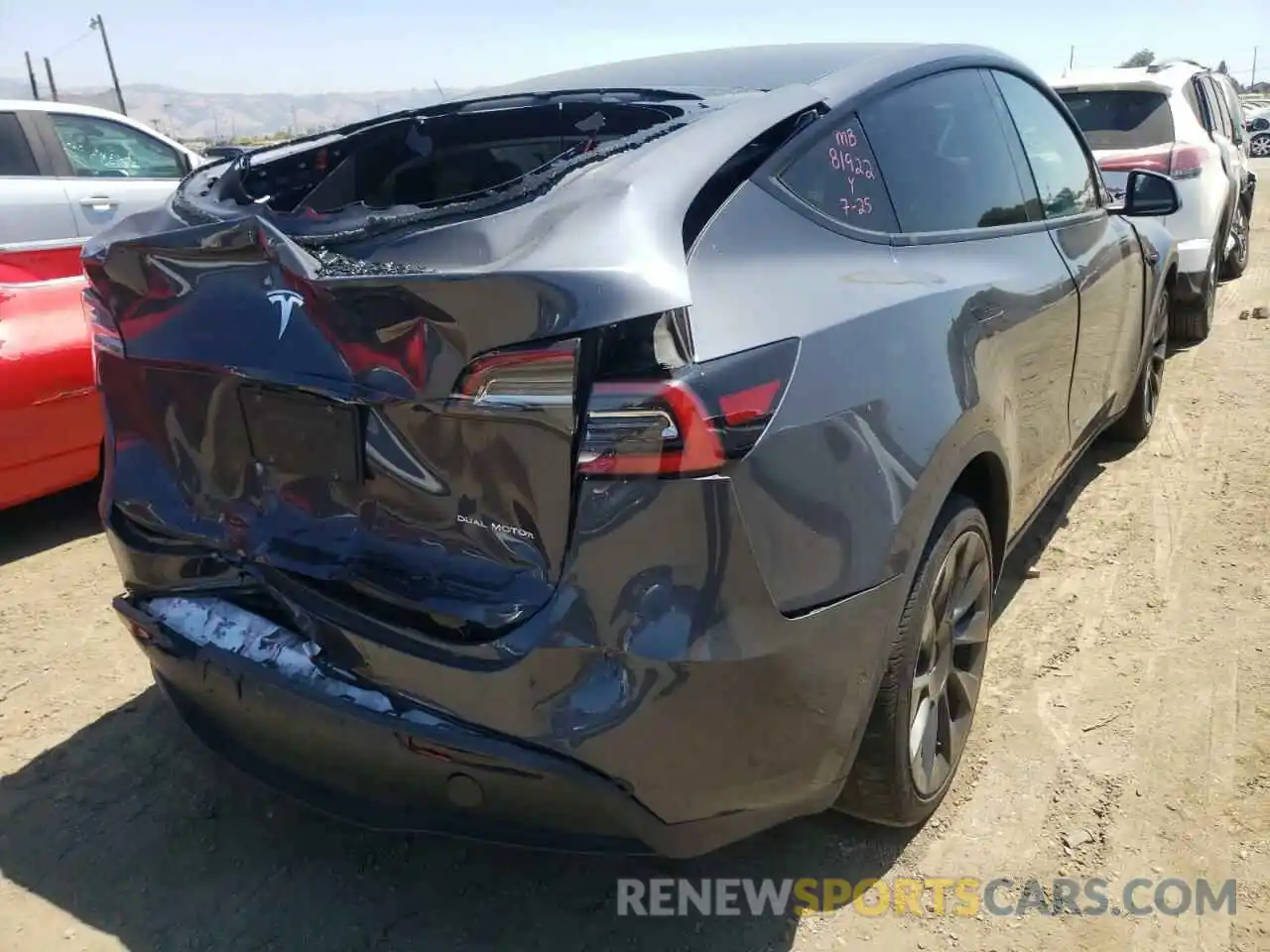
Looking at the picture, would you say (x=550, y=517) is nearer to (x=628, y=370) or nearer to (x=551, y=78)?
(x=628, y=370)

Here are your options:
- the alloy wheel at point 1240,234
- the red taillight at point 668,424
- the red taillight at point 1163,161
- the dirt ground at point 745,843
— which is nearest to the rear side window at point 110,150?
the dirt ground at point 745,843

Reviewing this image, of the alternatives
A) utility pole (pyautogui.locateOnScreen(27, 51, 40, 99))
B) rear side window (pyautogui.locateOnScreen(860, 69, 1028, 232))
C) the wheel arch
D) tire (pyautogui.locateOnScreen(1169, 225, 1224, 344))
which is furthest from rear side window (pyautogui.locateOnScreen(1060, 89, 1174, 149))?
utility pole (pyautogui.locateOnScreen(27, 51, 40, 99))

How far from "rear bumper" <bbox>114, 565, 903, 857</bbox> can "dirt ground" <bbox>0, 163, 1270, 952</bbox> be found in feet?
1.28

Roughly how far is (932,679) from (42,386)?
322cm

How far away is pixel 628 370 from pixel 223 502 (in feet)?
3.19

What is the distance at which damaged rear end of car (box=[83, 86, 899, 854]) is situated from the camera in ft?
5.40

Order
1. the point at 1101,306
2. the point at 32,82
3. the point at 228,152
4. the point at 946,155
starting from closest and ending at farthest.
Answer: the point at 946,155
the point at 1101,306
the point at 228,152
the point at 32,82

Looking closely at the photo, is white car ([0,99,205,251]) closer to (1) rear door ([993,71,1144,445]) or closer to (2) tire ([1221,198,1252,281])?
(1) rear door ([993,71,1144,445])

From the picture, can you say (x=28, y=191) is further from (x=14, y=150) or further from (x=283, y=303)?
(x=283, y=303)

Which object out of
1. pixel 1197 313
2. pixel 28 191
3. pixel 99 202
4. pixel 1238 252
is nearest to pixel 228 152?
pixel 28 191

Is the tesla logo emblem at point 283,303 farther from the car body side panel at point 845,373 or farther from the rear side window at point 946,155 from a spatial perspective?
the rear side window at point 946,155

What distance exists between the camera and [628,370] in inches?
64.1

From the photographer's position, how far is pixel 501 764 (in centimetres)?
179

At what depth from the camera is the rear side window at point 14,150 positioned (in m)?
5.04
